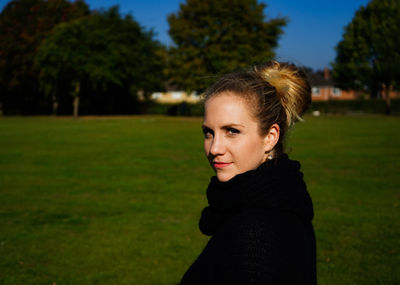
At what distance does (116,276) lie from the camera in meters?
5.58

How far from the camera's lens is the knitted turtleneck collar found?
1557 millimetres

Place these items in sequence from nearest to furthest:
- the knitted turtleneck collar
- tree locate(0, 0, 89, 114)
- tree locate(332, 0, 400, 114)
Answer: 1. the knitted turtleneck collar
2. tree locate(0, 0, 89, 114)
3. tree locate(332, 0, 400, 114)

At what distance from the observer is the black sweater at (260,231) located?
1.43 m

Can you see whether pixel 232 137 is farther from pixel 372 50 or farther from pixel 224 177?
pixel 372 50

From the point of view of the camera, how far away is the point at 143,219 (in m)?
8.00

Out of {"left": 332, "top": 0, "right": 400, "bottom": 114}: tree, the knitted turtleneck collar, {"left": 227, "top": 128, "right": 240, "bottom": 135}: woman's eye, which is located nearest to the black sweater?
the knitted turtleneck collar

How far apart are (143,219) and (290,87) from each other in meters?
6.53

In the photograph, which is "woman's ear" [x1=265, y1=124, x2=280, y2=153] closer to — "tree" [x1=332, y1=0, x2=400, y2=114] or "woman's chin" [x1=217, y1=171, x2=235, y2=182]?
"woman's chin" [x1=217, y1=171, x2=235, y2=182]

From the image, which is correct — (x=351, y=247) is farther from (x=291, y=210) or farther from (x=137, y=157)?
(x=137, y=157)

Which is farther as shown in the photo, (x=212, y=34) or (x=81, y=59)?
(x=212, y=34)

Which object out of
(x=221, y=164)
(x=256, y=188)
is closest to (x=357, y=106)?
(x=221, y=164)

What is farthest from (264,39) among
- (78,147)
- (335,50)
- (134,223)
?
(134,223)

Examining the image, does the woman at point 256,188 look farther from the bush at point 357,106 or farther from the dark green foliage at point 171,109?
the bush at point 357,106

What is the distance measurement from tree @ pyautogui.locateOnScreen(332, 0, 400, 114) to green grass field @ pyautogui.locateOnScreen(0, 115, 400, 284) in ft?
170
